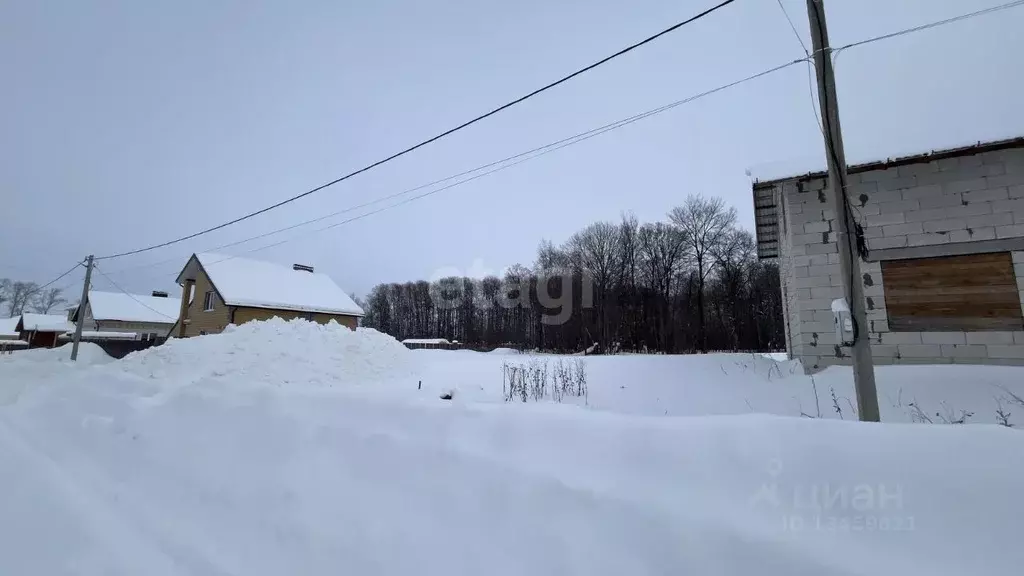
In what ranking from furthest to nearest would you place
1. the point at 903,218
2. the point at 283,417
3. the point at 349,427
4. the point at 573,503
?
1. the point at 903,218
2. the point at 283,417
3. the point at 349,427
4. the point at 573,503

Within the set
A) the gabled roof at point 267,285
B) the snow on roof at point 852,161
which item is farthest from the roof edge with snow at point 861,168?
the gabled roof at point 267,285

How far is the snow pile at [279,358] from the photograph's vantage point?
10.6 meters

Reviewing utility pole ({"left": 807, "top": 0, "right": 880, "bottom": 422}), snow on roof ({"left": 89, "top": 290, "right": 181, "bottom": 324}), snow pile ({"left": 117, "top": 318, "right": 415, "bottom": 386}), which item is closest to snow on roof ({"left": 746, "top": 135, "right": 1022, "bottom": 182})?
utility pole ({"left": 807, "top": 0, "right": 880, "bottom": 422})

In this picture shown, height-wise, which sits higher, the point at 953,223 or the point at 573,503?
the point at 953,223

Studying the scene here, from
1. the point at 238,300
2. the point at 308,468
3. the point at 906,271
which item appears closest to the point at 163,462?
the point at 308,468

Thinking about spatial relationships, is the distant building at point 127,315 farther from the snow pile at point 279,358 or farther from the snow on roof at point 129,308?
the snow pile at point 279,358

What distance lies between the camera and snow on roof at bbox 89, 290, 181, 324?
33094 mm

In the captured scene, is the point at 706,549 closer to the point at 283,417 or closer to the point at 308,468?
the point at 308,468

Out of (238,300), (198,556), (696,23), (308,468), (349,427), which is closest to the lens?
(198,556)

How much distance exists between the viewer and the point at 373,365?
505 inches

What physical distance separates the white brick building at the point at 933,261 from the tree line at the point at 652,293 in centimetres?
2034

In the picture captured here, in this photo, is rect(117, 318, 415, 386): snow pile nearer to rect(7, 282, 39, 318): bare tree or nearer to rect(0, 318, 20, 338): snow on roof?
rect(0, 318, 20, 338): snow on roof

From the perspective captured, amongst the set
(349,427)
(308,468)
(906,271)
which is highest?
(906,271)

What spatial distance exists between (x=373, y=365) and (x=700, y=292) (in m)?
28.5
